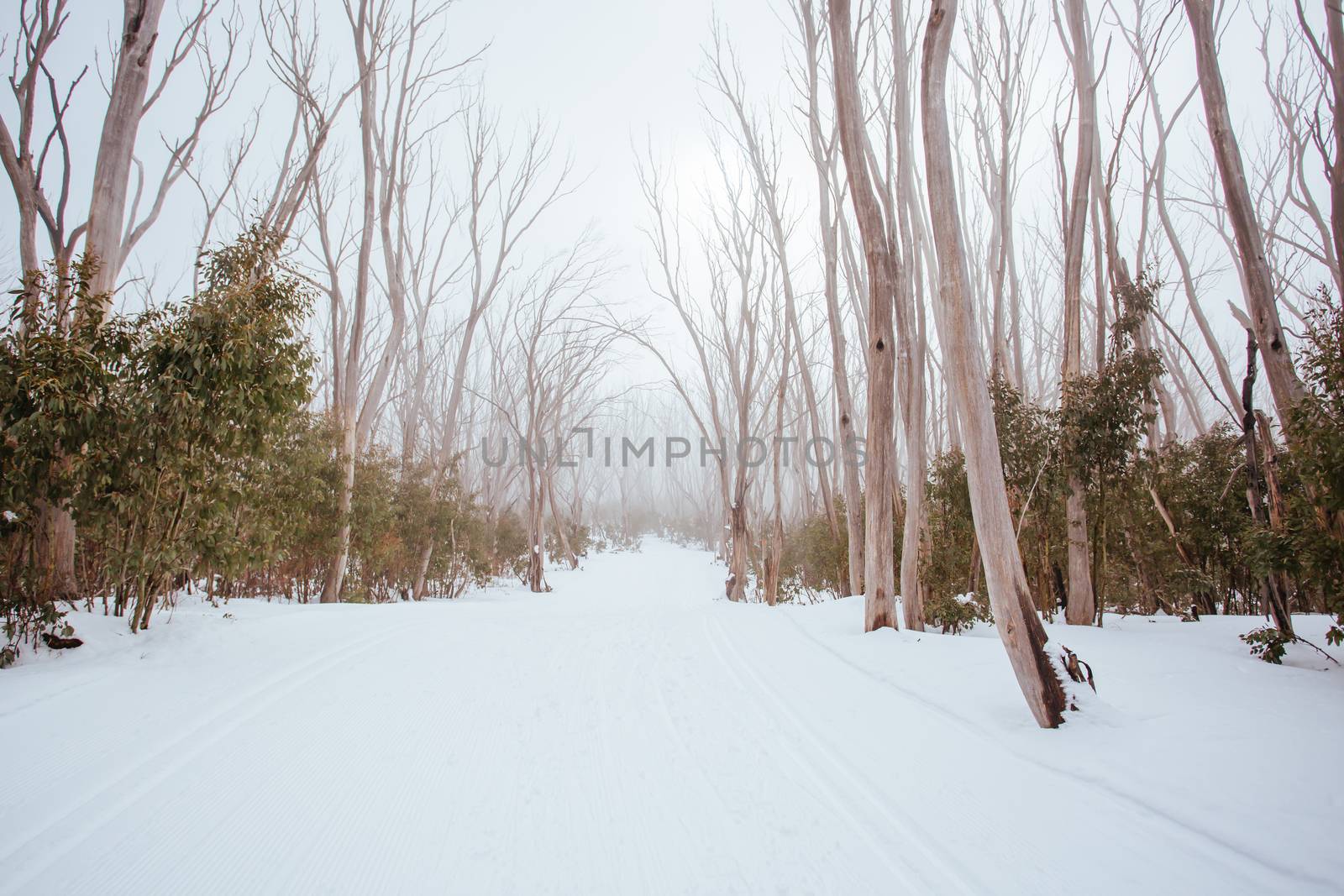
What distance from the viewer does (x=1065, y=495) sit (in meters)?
5.80

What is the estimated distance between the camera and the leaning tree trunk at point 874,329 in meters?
5.11

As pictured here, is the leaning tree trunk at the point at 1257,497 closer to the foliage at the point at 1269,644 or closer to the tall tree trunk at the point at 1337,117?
the foliage at the point at 1269,644

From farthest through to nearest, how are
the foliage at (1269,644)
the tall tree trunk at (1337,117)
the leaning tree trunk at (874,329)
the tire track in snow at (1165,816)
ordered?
the leaning tree trunk at (874,329), the tall tree trunk at (1337,117), the foliage at (1269,644), the tire track in snow at (1165,816)

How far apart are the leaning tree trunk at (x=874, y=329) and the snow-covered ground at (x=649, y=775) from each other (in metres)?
1.30

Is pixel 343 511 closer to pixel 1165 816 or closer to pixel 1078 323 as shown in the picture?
pixel 1165 816

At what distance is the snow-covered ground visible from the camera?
5.94ft

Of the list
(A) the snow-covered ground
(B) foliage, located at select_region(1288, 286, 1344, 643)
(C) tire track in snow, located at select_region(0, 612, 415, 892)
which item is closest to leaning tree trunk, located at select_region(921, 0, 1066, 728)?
(A) the snow-covered ground

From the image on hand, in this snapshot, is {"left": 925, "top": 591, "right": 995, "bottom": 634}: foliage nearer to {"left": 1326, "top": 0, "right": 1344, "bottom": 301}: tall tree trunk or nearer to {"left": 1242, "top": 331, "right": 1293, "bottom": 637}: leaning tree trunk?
{"left": 1242, "top": 331, "right": 1293, "bottom": 637}: leaning tree trunk

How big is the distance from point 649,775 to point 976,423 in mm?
2436

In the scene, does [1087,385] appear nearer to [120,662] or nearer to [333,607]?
[120,662]

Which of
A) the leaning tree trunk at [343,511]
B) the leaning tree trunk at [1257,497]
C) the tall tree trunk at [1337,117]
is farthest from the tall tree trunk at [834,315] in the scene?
the leaning tree trunk at [343,511]

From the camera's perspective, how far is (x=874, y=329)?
17.7ft

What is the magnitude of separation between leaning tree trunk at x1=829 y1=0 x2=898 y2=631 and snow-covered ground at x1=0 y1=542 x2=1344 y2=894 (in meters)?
1.30

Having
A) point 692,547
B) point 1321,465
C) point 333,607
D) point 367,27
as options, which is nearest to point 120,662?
point 333,607
